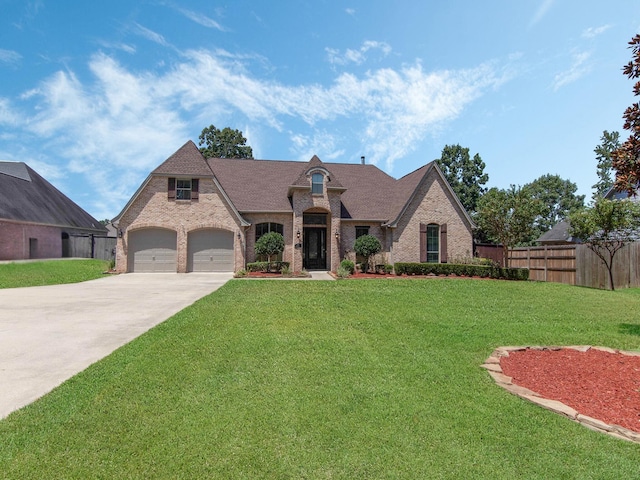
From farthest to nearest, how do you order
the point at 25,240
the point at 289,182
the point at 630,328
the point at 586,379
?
the point at 25,240, the point at 289,182, the point at 630,328, the point at 586,379

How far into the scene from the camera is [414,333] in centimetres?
717

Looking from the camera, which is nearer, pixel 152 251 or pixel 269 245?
pixel 269 245

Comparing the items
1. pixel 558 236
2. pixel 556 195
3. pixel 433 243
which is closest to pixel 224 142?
pixel 433 243

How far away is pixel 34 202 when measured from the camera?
29656 mm

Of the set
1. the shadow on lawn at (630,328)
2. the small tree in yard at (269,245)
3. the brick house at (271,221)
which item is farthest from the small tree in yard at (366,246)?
the shadow on lawn at (630,328)

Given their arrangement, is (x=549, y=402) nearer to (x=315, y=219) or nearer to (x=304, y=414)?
(x=304, y=414)

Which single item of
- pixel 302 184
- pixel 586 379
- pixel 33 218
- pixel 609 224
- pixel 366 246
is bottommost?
pixel 586 379

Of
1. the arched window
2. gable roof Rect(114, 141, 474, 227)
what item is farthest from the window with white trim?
gable roof Rect(114, 141, 474, 227)

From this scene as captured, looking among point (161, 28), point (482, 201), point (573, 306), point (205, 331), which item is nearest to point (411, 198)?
point (482, 201)

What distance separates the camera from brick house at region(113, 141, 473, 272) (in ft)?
66.1

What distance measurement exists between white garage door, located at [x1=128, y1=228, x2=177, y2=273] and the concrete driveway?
5488mm

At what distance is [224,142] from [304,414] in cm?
4147

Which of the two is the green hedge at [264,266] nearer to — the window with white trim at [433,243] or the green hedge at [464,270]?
the green hedge at [464,270]

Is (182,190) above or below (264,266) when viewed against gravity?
above
